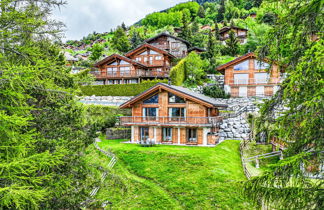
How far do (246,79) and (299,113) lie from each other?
3113 cm

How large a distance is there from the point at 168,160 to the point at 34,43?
13.4 m

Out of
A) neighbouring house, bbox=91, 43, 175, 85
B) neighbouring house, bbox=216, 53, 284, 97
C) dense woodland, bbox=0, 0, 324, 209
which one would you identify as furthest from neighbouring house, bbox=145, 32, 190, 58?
dense woodland, bbox=0, 0, 324, 209

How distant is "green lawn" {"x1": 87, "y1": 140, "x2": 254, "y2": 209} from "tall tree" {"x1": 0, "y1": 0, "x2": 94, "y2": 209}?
299cm

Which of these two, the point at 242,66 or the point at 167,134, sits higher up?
the point at 242,66

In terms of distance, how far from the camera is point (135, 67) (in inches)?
1678

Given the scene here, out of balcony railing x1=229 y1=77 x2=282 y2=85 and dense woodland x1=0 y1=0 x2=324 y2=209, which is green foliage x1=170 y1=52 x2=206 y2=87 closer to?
balcony railing x1=229 y1=77 x2=282 y2=85

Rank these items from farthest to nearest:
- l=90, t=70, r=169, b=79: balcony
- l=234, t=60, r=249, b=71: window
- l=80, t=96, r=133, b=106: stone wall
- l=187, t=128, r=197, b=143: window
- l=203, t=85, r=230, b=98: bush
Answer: l=90, t=70, r=169, b=79: balcony < l=203, t=85, r=230, b=98: bush < l=80, t=96, r=133, b=106: stone wall < l=234, t=60, r=249, b=71: window < l=187, t=128, r=197, b=143: window

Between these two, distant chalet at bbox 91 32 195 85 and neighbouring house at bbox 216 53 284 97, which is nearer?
neighbouring house at bbox 216 53 284 97

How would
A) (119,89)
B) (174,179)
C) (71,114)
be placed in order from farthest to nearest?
1. (119,89)
2. (174,179)
3. (71,114)

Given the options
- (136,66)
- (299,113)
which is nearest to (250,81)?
(136,66)

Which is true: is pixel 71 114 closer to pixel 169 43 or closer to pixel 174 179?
pixel 174 179

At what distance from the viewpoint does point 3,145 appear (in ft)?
18.8

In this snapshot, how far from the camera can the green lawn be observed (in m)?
13.9

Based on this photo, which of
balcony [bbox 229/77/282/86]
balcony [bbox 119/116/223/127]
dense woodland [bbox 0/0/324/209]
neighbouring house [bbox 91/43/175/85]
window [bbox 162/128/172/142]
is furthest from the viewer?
neighbouring house [bbox 91/43/175/85]
